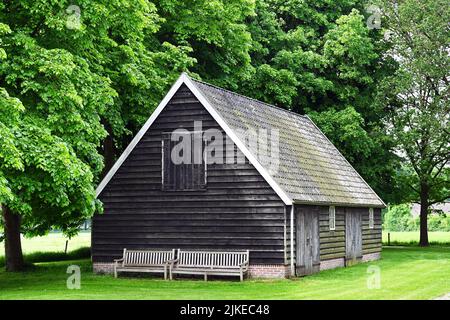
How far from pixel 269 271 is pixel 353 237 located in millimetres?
8667

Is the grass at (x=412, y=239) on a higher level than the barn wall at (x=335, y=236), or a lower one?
lower

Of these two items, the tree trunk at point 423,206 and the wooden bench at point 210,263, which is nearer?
the wooden bench at point 210,263

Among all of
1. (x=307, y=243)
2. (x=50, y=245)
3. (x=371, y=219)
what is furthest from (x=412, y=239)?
(x=307, y=243)

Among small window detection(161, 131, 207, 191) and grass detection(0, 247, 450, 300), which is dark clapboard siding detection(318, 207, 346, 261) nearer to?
grass detection(0, 247, 450, 300)

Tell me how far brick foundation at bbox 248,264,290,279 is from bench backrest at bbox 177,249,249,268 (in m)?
0.45

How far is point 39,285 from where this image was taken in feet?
87.4

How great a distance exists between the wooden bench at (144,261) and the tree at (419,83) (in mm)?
24255

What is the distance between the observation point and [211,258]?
91.5ft

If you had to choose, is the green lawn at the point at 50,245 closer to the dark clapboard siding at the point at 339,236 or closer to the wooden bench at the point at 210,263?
the wooden bench at the point at 210,263

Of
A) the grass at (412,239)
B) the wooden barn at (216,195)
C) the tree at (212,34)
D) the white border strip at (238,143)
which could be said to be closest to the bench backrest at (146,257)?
the wooden barn at (216,195)

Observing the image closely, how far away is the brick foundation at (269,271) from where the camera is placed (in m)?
26.9

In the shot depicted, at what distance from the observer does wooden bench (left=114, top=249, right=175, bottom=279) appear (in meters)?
28.2

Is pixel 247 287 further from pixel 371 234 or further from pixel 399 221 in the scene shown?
A: pixel 399 221

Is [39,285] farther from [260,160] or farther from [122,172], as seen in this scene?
[260,160]
